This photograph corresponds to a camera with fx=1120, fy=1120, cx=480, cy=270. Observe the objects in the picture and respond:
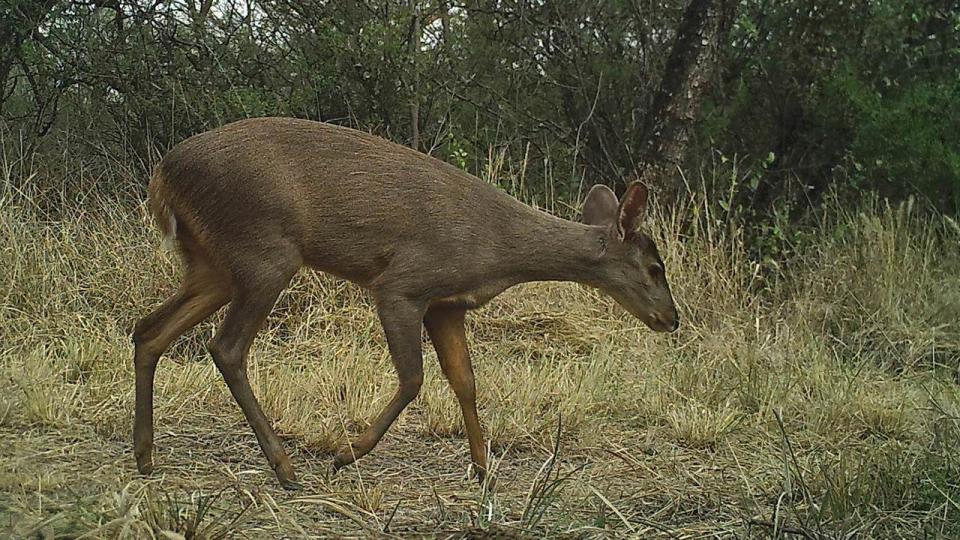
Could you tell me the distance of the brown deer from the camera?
13.0ft

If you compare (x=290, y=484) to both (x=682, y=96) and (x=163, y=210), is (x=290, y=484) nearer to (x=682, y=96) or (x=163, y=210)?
(x=163, y=210)

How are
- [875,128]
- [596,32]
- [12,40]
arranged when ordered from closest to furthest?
[12,40], [875,128], [596,32]

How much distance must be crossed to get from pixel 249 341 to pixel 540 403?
5.45 feet

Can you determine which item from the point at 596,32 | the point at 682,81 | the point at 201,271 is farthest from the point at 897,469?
the point at 596,32

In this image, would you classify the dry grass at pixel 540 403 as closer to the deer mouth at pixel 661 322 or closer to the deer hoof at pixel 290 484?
the deer hoof at pixel 290 484

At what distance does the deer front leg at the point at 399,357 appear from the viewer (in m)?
4.09

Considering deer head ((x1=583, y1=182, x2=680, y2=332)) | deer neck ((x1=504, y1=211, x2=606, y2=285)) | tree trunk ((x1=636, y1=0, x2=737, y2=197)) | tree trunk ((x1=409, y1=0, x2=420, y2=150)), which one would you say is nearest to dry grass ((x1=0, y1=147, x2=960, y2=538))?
tree trunk ((x1=636, y1=0, x2=737, y2=197))

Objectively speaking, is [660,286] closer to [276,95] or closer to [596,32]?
[276,95]

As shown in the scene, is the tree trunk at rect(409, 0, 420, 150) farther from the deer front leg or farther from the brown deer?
the deer front leg

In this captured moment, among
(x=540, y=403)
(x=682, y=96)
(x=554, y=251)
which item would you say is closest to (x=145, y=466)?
(x=554, y=251)

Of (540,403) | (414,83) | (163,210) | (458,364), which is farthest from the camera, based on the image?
(414,83)

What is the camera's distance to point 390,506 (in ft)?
12.4

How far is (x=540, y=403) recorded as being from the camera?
5.22 m

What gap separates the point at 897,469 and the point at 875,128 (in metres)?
6.08
